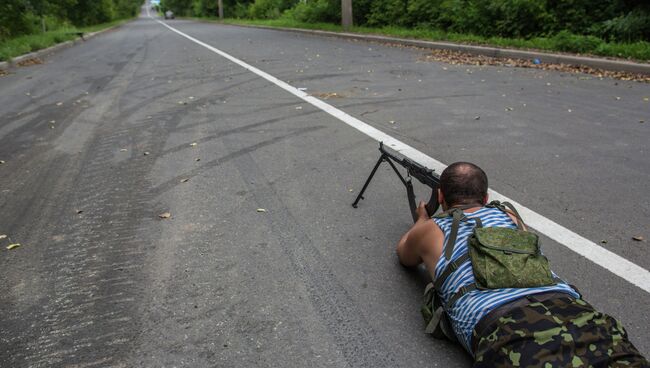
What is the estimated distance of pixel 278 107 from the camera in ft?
24.3

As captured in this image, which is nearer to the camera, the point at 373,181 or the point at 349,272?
the point at 349,272

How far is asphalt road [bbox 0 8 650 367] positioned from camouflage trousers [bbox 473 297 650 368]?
0.37 meters

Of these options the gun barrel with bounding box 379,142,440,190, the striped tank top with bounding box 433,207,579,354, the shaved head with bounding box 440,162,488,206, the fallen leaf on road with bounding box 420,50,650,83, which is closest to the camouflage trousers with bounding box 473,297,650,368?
the striped tank top with bounding box 433,207,579,354

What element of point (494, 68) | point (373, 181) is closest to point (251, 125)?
point (373, 181)

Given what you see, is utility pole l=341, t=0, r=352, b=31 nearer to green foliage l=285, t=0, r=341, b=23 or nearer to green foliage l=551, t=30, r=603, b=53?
green foliage l=285, t=0, r=341, b=23

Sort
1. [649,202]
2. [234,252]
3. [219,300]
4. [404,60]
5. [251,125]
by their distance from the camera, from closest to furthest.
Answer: [219,300] < [234,252] < [649,202] < [251,125] < [404,60]

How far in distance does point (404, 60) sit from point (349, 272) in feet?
33.2

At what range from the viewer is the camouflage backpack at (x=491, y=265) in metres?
2.18

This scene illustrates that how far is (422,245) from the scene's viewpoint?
2.73 meters

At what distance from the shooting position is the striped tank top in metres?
2.16

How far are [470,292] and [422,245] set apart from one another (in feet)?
1.68

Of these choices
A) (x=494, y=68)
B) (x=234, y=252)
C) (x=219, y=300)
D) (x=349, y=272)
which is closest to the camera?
(x=219, y=300)

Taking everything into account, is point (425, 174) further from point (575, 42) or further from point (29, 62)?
point (29, 62)

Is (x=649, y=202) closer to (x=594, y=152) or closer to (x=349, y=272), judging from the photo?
(x=594, y=152)
